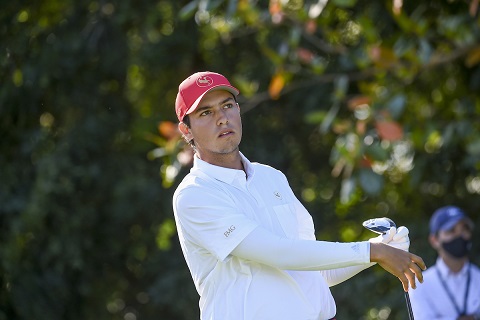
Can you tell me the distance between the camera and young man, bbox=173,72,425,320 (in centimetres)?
300

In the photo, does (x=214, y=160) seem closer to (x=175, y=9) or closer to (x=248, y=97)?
(x=248, y=97)

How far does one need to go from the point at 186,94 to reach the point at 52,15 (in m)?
5.43

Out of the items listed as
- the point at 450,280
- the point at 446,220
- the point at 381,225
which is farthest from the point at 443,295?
the point at 381,225

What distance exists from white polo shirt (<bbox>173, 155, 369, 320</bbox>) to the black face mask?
3.39 meters

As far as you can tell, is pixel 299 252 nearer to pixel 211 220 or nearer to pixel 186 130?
pixel 211 220

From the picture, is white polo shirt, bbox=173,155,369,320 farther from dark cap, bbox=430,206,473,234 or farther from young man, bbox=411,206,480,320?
dark cap, bbox=430,206,473,234

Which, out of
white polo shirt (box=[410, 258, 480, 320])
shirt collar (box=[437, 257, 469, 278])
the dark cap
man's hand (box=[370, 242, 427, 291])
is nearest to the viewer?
man's hand (box=[370, 242, 427, 291])

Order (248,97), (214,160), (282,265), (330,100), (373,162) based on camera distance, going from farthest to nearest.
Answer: (330,100) < (248,97) < (373,162) < (214,160) < (282,265)

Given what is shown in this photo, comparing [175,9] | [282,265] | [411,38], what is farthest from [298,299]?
[175,9]

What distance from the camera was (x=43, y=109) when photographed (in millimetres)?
8758

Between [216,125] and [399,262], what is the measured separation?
2.42ft

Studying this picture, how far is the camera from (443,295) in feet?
20.3

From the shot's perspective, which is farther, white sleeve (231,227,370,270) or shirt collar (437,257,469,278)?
shirt collar (437,257,469,278)

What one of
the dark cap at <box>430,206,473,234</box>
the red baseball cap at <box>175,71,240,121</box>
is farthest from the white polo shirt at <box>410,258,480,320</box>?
the red baseball cap at <box>175,71,240,121</box>
